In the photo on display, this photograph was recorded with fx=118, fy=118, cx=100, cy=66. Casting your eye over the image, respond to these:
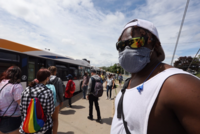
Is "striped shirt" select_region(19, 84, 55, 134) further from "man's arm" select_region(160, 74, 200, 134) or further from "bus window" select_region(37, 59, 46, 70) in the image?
"bus window" select_region(37, 59, 46, 70)

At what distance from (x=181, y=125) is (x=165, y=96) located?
0.23 meters

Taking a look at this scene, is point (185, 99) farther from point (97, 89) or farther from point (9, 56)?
point (9, 56)

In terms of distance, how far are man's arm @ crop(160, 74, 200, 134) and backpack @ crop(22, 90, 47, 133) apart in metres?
1.99

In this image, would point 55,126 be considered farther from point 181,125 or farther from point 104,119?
point 181,125

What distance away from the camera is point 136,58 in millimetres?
1057

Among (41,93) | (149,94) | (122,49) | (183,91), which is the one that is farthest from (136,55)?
(41,93)

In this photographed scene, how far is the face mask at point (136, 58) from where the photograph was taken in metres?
1.04

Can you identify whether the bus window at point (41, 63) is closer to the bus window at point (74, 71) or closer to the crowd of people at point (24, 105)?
the bus window at point (74, 71)

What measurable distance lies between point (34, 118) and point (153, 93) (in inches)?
77.5

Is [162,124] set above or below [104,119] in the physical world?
above

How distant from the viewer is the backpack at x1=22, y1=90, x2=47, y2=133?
1.94m

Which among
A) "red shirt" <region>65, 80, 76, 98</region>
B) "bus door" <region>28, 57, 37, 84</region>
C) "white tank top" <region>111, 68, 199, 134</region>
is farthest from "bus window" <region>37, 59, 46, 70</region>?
"white tank top" <region>111, 68, 199, 134</region>

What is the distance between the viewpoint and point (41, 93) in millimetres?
2133

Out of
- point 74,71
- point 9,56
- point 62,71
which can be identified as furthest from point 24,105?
point 74,71
